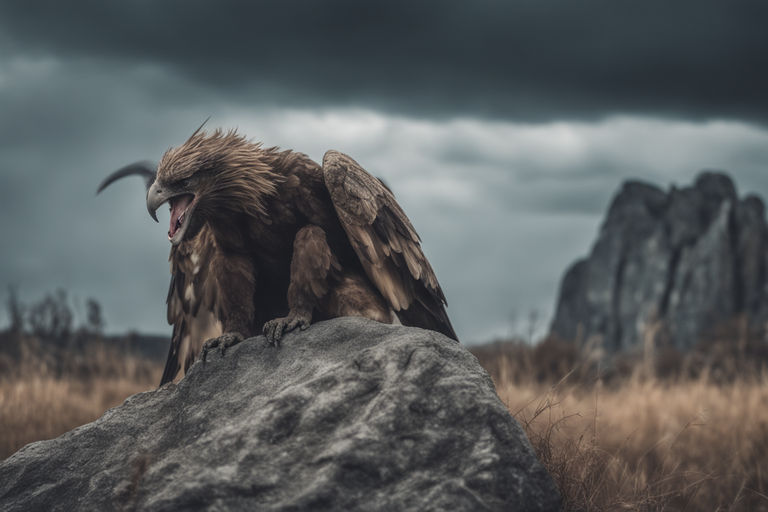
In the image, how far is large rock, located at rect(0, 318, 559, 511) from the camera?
2982 millimetres

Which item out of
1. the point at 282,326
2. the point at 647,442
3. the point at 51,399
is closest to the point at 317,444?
the point at 282,326

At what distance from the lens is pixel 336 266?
4191 millimetres

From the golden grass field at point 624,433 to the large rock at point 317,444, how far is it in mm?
933

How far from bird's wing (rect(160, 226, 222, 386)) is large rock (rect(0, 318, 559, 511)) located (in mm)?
959

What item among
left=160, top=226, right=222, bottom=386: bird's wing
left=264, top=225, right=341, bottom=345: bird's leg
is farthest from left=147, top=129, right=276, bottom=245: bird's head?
left=160, top=226, right=222, bottom=386: bird's wing

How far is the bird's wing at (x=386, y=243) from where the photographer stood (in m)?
4.17

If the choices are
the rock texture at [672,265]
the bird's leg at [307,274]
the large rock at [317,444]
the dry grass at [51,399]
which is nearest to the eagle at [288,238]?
the bird's leg at [307,274]

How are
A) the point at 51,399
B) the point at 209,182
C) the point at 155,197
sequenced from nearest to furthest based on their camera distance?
the point at 155,197 → the point at 209,182 → the point at 51,399

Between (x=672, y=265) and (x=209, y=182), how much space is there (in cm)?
6130

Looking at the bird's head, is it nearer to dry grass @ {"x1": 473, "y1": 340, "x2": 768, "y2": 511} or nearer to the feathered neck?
the feathered neck

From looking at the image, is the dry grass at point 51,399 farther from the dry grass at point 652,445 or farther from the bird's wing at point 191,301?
the dry grass at point 652,445

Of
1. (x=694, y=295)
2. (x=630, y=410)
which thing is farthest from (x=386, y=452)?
(x=694, y=295)

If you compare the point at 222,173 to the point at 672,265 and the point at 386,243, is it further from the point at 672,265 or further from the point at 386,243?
the point at 672,265

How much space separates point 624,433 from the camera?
757 cm
